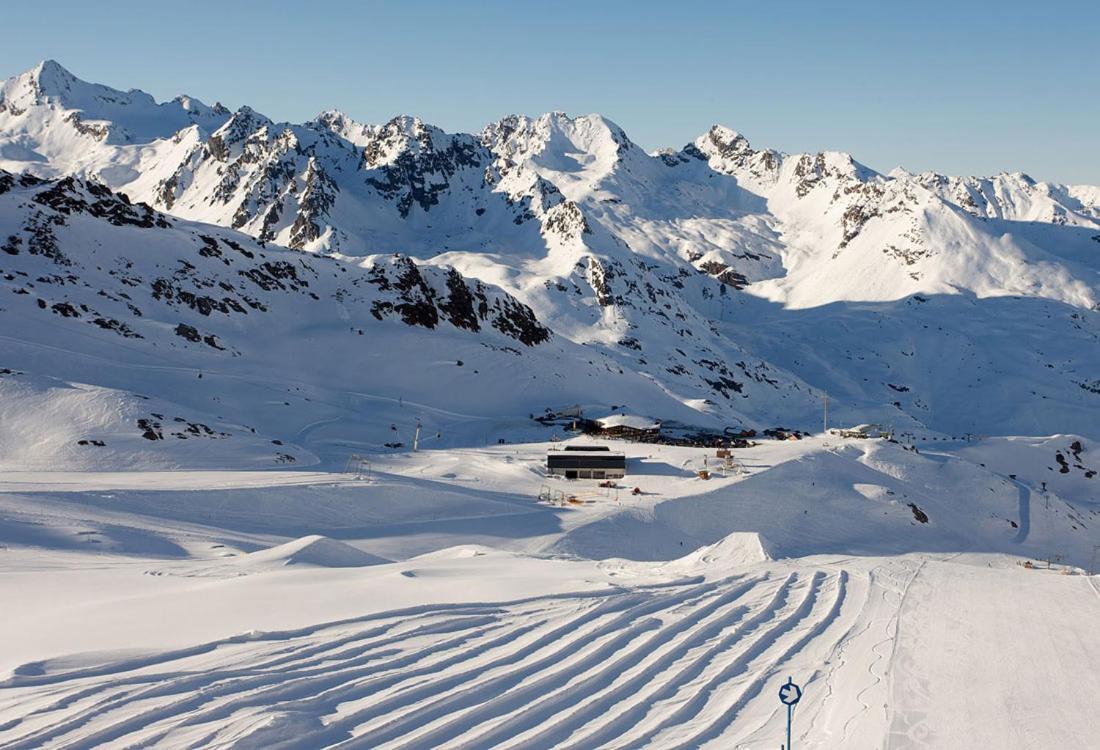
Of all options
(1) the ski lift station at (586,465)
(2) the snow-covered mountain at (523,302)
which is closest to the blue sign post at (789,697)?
(1) the ski lift station at (586,465)

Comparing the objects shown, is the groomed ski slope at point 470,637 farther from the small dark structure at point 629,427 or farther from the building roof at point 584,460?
the small dark structure at point 629,427

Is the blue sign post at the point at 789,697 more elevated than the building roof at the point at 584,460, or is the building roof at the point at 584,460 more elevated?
the building roof at the point at 584,460

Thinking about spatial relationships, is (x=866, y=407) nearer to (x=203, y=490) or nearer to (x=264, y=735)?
(x=203, y=490)

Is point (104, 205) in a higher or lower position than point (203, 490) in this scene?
higher

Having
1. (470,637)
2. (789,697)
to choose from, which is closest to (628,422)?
(470,637)

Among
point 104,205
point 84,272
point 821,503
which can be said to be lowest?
A: point 821,503

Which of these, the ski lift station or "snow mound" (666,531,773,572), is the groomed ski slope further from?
the ski lift station

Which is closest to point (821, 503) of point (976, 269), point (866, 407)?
point (866, 407)
